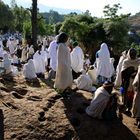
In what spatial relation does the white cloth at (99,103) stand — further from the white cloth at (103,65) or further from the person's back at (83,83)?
the white cloth at (103,65)

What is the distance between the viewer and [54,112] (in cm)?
857

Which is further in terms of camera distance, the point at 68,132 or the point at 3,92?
the point at 3,92

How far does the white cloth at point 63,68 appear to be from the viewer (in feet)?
30.6

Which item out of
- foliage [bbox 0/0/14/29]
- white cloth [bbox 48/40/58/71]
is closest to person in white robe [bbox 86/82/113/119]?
white cloth [bbox 48/40/58/71]

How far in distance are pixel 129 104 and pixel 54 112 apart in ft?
6.13

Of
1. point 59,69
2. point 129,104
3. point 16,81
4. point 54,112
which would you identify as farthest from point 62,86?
point 16,81

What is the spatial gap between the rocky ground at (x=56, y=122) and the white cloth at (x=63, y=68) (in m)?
0.34

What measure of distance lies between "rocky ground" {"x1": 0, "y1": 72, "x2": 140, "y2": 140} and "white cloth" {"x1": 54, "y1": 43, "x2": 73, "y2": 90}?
34 centimetres

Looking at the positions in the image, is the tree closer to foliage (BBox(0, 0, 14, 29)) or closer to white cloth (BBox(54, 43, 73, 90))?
white cloth (BBox(54, 43, 73, 90))

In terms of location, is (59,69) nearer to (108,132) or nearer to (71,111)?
(71,111)

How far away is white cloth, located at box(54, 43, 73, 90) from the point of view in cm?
934

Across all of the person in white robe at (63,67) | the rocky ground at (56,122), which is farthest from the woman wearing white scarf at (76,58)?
the person in white robe at (63,67)

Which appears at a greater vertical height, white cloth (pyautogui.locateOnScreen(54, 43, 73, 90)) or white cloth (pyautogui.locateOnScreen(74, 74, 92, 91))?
white cloth (pyautogui.locateOnScreen(54, 43, 73, 90))

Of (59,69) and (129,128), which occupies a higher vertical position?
(59,69)
